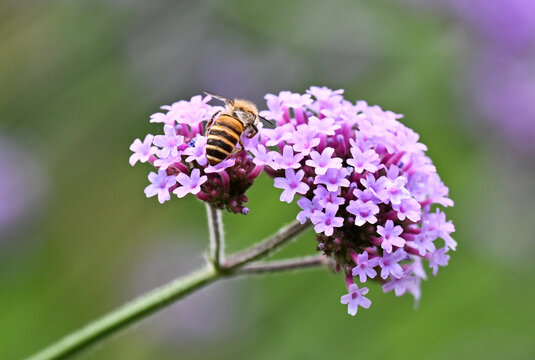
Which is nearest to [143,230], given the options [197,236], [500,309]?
[197,236]

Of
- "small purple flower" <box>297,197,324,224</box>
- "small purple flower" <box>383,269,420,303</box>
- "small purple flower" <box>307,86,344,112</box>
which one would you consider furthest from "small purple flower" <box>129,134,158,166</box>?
"small purple flower" <box>383,269,420,303</box>

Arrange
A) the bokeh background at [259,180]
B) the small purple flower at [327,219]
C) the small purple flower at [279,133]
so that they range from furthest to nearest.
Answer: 1. the bokeh background at [259,180]
2. the small purple flower at [279,133]
3. the small purple flower at [327,219]

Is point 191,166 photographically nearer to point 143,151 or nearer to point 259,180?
point 143,151

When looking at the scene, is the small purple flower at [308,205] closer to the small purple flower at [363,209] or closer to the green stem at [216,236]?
the small purple flower at [363,209]

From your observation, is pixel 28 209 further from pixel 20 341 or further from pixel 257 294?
pixel 257 294

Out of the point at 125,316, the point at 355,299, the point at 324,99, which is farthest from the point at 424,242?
the point at 125,316

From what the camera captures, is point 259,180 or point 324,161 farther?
point 259,180

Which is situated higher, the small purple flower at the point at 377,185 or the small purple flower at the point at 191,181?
the small purple flower at the point at 191,181

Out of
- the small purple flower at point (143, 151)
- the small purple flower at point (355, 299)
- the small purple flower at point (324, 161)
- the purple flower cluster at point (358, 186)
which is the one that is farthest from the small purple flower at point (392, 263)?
the small purple flower at point (143, 151)

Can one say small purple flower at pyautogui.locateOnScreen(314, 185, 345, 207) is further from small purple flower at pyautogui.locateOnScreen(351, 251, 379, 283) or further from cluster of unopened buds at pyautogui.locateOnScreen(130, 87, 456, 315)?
small purple flower at pyautogui.locateOnScreen(351, 251, 379, 283)
